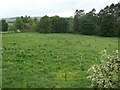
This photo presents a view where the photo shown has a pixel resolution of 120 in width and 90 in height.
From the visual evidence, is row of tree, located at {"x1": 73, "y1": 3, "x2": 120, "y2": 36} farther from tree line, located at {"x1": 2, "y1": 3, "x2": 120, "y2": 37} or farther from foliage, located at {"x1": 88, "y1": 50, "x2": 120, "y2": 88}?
foliage, located at {"x1": 88, "y1": 50, "x2": 120, "y2": 88}

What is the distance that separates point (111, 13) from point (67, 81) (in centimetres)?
5501

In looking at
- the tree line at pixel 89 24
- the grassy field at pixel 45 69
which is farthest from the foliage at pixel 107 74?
the tree line at pixel 89 24

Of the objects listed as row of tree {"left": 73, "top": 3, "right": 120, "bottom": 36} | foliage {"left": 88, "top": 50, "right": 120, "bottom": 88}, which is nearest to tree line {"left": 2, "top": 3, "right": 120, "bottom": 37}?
row of tree {"left": 73, "top": 3, "right": 120, "bottom": 36}

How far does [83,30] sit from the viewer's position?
71.6 metres

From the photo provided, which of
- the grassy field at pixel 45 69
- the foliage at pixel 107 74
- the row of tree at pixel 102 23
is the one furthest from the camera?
the row of tree at pixel 102 23

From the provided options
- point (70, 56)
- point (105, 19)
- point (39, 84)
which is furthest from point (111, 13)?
point (39, 84)

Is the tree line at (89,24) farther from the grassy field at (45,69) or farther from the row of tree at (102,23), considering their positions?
the grassy field at (45,69)

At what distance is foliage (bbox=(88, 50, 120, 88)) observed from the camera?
44.5 feet

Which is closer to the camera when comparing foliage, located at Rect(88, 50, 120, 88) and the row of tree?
foliage, located at Rect(88, 50, 120, 88)

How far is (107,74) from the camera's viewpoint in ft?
45.1

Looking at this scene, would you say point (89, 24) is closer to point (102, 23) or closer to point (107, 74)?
point (102, 23)

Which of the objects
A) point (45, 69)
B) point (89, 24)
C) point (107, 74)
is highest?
point (89, 24)

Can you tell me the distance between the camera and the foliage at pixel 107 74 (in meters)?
13.6

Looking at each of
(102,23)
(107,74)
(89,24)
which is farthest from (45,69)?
(89,24)
